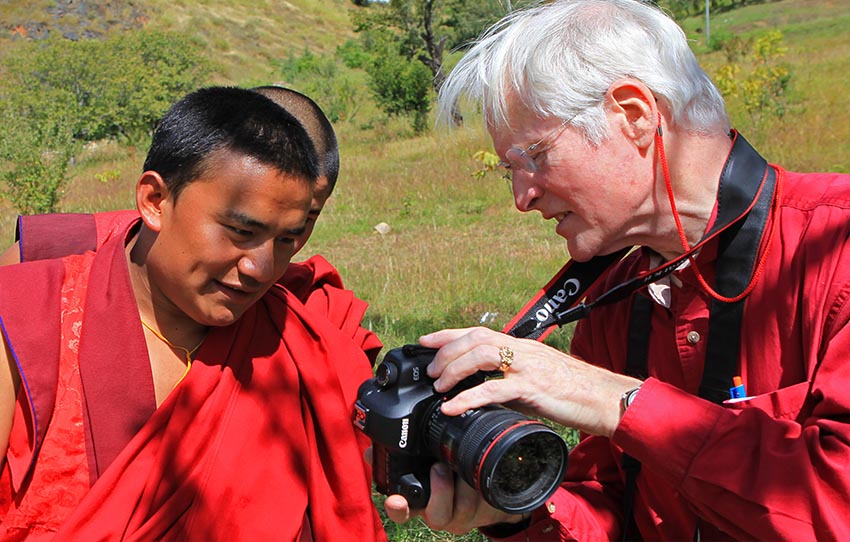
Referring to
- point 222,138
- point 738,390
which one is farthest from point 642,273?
point 222,138

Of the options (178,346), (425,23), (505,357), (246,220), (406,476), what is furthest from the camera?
(425,23)

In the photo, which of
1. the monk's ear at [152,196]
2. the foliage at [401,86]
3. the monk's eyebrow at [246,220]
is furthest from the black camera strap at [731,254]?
the foliage at [401,86]

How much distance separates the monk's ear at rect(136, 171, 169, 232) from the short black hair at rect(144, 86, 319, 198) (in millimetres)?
23

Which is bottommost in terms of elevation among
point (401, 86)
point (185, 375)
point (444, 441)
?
point (401, 86)

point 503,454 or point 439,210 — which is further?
point 439,210

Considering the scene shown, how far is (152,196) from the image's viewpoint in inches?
98.3

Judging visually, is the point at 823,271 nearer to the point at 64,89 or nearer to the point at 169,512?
the point at 169,512

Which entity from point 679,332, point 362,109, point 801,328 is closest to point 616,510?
point 679,332

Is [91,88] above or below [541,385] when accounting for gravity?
below

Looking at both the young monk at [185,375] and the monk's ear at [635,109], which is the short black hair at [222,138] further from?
the monk's ear at [635,109]

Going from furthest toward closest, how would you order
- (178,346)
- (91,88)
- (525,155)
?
(91,88)
(178,346)
(525,155)

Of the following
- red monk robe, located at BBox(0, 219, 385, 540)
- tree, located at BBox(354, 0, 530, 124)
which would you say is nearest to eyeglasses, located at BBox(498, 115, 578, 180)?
red monk robe, located at BBox(0, 219, 385, 540)

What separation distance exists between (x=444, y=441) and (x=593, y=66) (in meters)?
1.03

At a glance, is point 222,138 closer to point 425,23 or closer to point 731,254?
point 731,254
